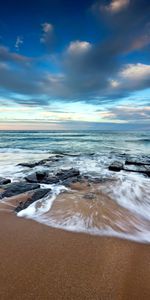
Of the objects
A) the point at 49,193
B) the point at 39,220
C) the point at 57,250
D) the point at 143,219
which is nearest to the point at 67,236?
the point at 57,250

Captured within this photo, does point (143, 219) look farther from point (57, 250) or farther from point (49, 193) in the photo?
point (49, 193)

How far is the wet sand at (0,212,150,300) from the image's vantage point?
6.60ft

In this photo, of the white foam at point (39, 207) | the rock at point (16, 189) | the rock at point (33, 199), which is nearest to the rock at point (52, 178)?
the rock at point (16, 189)

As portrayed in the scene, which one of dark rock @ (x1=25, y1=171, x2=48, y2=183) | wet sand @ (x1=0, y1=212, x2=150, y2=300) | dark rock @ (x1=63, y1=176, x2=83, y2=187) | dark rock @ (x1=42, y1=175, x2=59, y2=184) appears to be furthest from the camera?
dark rock @ (x1=25, y1=171, x2=48, y2=183)

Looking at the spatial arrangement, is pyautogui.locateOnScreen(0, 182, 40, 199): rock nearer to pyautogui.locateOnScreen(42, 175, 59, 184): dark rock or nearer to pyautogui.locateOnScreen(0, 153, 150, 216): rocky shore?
pyautogui.locateOnScreen(0, 153, 150, 216): rocky shore

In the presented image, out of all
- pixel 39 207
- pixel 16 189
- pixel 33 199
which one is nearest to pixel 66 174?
pixel 16 189

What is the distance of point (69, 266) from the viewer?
238 centimetres

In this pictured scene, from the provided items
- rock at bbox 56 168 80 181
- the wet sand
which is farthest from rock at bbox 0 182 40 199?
the wet sand

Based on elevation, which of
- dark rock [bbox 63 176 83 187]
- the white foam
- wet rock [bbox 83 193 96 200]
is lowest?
the white foam

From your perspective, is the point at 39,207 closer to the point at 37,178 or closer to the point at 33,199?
the point at 33,199

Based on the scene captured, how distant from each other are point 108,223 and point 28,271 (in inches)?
71.9

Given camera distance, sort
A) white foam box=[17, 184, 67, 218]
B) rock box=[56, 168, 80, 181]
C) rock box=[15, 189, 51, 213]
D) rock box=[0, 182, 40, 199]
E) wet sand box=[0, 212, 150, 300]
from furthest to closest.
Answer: rock box=[56, 168, 80, 181] < rock box=[0, 182, 40, 199] < rock box=[15, 189, 51, 213] < white foam box=[17, 184, 67, 218] < wet sand box=[0, 212, 150, 300]

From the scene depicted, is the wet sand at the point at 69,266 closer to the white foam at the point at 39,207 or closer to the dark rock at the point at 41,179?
the white foam at the point at 39,207

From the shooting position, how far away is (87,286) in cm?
208
